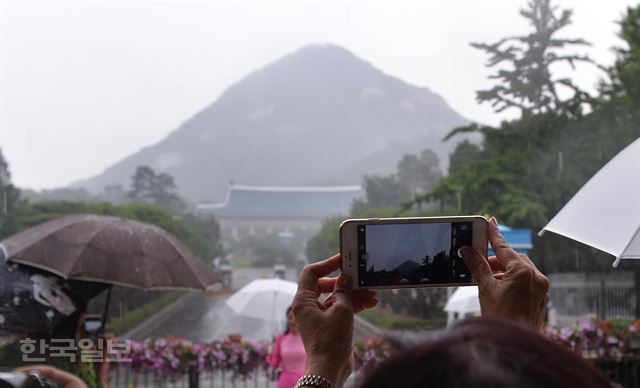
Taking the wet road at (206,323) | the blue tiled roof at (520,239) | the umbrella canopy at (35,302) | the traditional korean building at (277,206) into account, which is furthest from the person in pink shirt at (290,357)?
the traditional korean building at (277,206)

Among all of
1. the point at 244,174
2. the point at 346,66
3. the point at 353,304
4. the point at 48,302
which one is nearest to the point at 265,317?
the point at 48,302

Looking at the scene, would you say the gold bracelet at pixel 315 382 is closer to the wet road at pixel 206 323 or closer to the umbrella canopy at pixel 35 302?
the umbrella canopy at pixel 35 302

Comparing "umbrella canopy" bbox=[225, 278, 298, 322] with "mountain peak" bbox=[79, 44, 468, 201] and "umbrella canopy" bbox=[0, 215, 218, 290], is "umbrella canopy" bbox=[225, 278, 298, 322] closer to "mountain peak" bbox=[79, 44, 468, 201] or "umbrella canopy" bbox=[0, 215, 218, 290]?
"umbrella canopy" bbox=[0, 215, 218, 290]

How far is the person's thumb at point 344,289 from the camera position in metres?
0.95

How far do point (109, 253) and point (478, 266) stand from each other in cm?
239

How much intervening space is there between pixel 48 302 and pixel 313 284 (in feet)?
5.87

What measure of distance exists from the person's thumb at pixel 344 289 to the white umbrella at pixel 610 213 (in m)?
0.95

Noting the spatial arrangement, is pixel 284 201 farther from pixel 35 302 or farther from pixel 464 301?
pixel 35 302

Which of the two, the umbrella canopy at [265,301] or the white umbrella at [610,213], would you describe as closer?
the white umbrella at [610,213]

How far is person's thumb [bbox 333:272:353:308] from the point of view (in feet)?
3.12

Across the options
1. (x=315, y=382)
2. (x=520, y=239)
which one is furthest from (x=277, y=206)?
(x=315, y=382)

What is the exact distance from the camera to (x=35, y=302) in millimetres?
2350

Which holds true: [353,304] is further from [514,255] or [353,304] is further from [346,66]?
[346,66]

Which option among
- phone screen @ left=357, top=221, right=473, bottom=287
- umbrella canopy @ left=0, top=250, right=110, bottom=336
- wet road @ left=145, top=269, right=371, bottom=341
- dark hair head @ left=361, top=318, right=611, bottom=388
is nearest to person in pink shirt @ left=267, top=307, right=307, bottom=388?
umbrella canopy @ left=0, top=250, right=110, bottom=336
